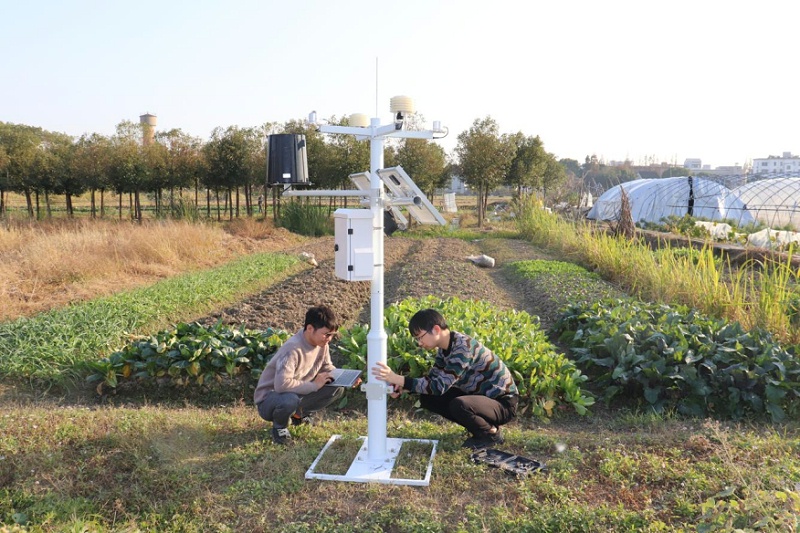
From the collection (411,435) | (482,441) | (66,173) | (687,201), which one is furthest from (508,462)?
(66,173)

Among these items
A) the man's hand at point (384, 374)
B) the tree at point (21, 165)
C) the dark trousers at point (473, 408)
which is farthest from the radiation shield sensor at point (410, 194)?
the tree at point (21, 165)

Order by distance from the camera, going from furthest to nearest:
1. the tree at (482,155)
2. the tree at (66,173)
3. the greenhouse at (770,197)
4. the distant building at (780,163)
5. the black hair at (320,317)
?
the distant building at (780,163)
the tree at (482,155)
the tree at (66,173)
the greenhouse at (770,197)
the black hair at (320,317)

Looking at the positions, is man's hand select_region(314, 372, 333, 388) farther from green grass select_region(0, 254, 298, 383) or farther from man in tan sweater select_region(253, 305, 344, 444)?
green grass select_region(0, 254, 298, 383)

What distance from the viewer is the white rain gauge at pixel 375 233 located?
130 inches

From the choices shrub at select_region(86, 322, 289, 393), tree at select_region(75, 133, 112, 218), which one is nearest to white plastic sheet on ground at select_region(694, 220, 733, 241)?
shrub at select_region(86, 322, 289, 393)

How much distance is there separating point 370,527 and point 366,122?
84.7 inches

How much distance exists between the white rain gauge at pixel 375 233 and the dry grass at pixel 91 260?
569 cm

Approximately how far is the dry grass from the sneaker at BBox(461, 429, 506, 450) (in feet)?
19.8

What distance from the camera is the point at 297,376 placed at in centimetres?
421

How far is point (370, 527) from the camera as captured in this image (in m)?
3.12

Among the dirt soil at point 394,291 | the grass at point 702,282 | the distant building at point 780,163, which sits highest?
the distant building at point 780,163

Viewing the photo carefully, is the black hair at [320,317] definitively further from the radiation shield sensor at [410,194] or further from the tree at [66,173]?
the tree at [66,173]

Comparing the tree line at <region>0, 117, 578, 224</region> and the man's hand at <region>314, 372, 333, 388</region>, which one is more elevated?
the tree line at <region>0, 117, 578, 224</region>

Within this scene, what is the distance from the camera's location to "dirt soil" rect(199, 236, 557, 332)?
7.82m
